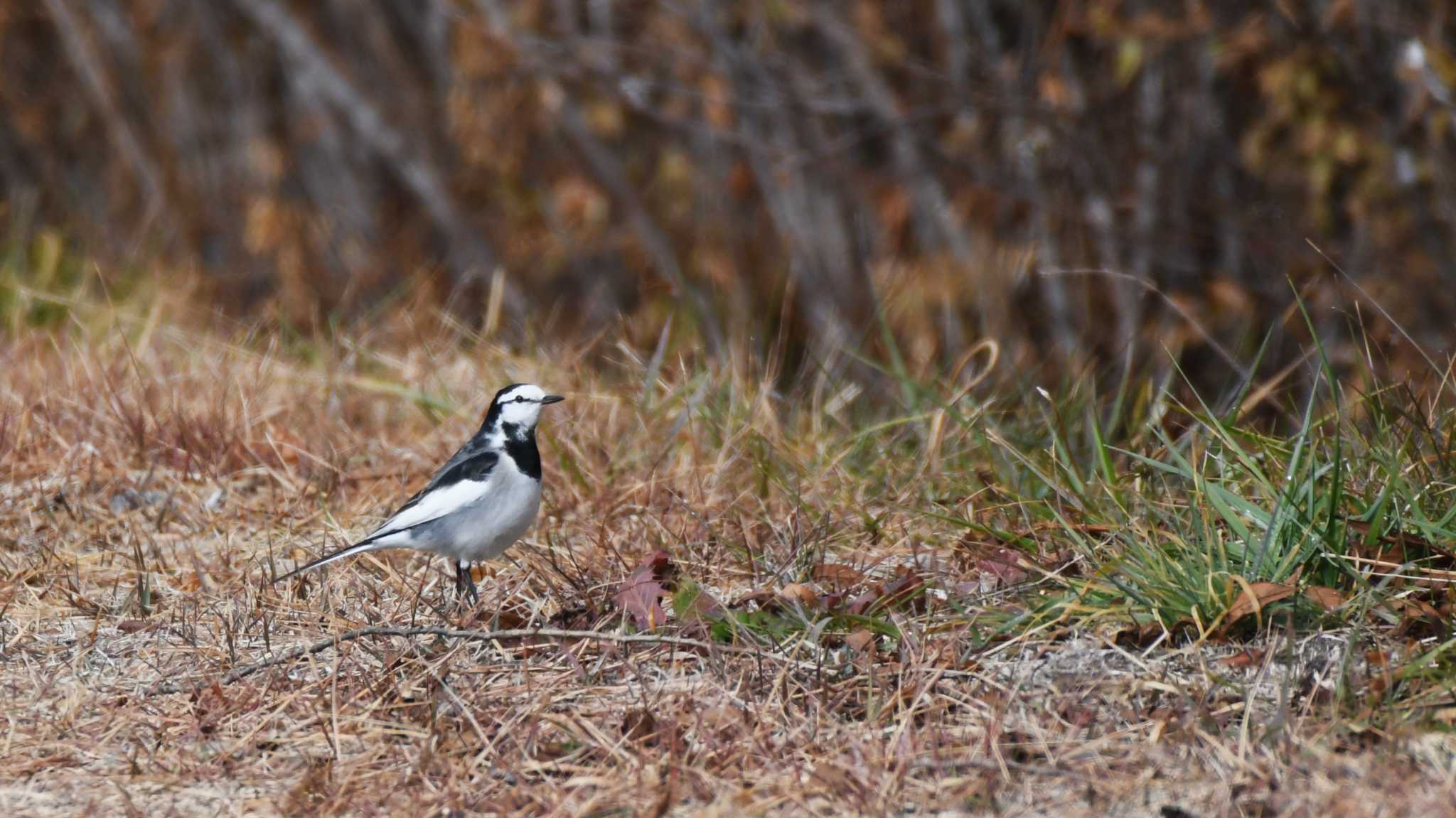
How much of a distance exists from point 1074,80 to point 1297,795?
5421mm

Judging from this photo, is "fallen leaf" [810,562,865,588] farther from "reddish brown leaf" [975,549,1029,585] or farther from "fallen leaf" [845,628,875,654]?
"fallen leaf" [845,628,875,654]

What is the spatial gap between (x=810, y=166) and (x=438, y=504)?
4.58 metres

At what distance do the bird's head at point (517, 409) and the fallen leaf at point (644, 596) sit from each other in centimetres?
78

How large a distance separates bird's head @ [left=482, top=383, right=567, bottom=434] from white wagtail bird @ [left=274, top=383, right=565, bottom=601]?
12 cm

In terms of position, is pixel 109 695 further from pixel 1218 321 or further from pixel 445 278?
pixel 445 278

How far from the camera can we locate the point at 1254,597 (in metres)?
3.21

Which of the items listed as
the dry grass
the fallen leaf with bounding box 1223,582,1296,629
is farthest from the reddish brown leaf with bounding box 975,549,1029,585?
the fallen leaf with bounding box 1223,582,1296,629

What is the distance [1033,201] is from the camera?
7070 mm

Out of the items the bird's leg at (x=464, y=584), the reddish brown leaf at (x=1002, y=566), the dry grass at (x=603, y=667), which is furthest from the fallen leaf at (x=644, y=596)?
the reddish brown leaf at (x=1002, y=566)

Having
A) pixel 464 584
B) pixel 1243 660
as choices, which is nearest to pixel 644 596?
pixel 464 584

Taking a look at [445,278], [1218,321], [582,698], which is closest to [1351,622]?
[582,698]

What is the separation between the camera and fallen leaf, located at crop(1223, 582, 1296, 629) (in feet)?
10.6

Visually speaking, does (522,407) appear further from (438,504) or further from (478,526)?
(478,526)

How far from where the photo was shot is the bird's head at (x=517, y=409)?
4445 millimetres
